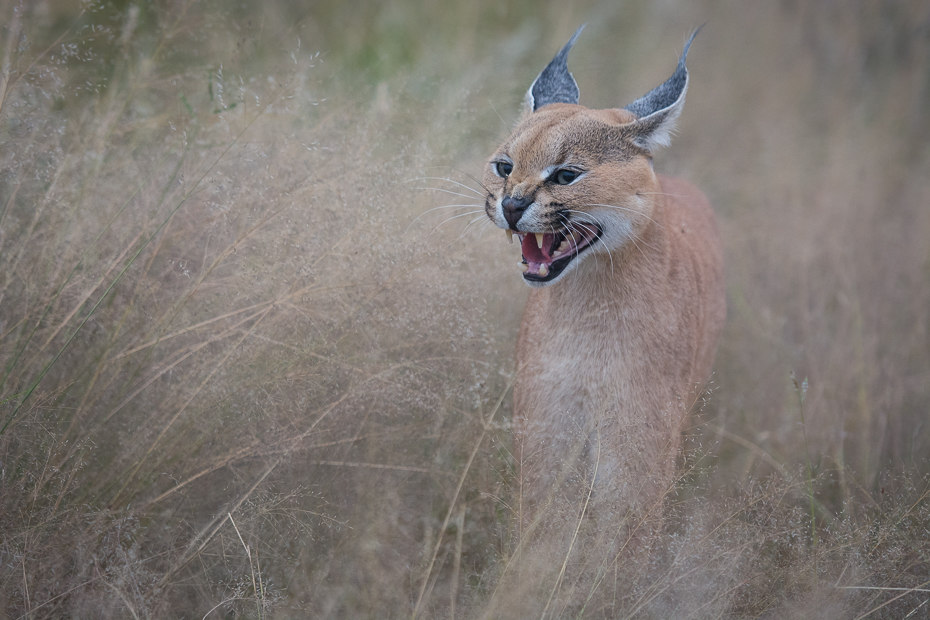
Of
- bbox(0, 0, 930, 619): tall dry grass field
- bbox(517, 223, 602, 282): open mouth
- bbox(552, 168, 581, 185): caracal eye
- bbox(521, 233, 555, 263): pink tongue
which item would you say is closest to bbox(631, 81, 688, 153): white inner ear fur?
bbox(552, 168, 581, 185): caracal eye

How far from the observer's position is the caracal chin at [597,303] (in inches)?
110

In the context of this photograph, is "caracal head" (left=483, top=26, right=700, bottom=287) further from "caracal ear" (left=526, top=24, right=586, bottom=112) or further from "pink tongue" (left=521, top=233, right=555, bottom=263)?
"caracal ear" (left=526, top=24, right=586, bottom=112)

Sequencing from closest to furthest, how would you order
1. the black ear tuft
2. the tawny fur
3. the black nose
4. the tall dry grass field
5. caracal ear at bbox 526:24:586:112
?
the tall dry grass field < the black nose < the tawny fur < the black ear tuft < caracal ear at bbox 526:24:586:112

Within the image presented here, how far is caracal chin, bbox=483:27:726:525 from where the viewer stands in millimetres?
2791

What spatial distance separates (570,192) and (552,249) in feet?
0.79

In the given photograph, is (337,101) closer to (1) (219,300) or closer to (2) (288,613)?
(1) (219,300)

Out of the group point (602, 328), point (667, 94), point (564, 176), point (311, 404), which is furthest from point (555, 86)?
point (311, 404)

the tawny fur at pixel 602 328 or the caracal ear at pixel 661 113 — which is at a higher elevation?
the caracal ear at pixel 661 113

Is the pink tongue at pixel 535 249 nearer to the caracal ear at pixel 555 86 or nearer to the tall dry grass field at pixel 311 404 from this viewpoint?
the tall dry grass field at pixel 311 404

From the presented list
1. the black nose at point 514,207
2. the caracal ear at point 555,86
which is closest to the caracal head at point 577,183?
the black nose at point 514,207

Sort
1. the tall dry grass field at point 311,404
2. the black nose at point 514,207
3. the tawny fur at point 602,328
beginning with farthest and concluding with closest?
the tawny fur at point 602,328 → the black nose at point 514,207 → the tall dry grass field at point 311,404

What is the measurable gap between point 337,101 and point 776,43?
4996 mm

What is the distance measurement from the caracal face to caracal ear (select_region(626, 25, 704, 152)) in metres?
0.04

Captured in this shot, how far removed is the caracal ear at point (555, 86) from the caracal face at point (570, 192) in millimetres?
510
